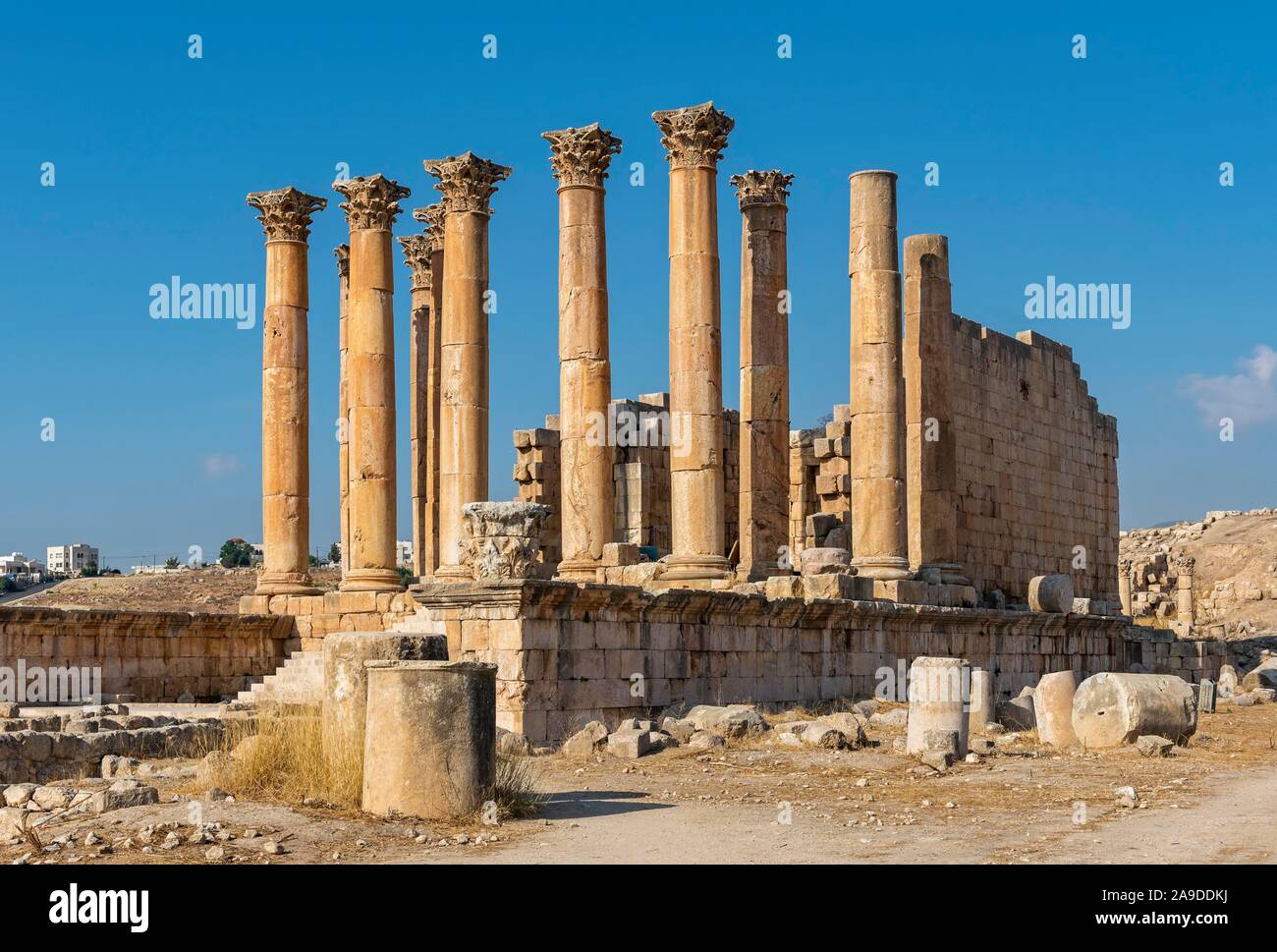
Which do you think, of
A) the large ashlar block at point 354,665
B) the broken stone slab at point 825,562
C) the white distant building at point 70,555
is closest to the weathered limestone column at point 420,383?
the broken stone slab at point 825,562

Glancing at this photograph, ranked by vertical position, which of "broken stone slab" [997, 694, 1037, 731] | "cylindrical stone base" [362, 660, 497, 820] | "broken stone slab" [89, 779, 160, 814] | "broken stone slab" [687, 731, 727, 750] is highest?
"cylindrical stone base" [362, 660, 497, 820]

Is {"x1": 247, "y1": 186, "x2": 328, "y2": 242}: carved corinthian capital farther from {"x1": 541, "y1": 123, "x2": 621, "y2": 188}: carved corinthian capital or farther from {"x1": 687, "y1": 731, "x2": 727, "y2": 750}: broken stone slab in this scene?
{"x1": 687, "y1": 731, "x2": 727, "y2": 750}: broken stone slab

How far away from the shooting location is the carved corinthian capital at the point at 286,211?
29.1 m

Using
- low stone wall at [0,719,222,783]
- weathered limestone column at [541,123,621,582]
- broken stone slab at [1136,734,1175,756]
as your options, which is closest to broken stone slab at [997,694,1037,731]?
broken stone slab at [1136,734,1175,756]

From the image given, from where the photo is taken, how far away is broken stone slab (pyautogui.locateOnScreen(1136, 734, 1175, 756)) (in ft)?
56.1

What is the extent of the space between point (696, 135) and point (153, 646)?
11.3 m

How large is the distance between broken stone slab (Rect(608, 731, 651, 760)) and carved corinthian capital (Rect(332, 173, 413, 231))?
14522 millimetres

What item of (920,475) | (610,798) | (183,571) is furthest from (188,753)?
(183,571)

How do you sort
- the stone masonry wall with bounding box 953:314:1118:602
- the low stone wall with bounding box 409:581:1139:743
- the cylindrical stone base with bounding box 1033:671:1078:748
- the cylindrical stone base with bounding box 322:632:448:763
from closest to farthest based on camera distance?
the cylindrical stone base with bounding box 322:632:448:763
the low stone wall with bounding box 409:581:1139:743
the cylindrical stone base with bounding box 1033:671:1078:748
the stone masonry wall with bounding box 953:314:1118:602

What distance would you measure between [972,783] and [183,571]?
63.6m

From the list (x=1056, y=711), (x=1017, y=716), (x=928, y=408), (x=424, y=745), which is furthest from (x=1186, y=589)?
(x=424, y=745)

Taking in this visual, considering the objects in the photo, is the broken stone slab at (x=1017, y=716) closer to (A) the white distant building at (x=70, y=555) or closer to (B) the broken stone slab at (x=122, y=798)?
(B) the broken stone slab at (x=122, y=798)

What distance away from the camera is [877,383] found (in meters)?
25.7
